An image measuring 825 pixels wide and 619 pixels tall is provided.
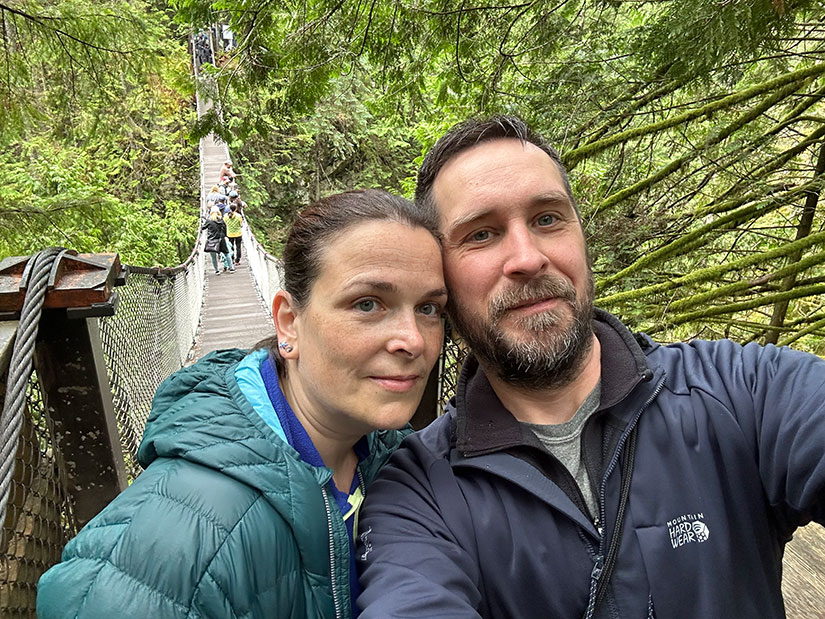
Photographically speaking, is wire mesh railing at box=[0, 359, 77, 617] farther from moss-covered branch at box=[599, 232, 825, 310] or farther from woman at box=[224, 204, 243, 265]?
woman at box=[224, 204, 243, 265]

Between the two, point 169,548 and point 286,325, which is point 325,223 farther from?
point 169,548

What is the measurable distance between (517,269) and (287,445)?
620 mm

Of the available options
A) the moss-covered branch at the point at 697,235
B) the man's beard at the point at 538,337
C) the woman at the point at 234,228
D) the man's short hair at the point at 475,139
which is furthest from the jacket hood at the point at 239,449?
the woman at the point at 234,228

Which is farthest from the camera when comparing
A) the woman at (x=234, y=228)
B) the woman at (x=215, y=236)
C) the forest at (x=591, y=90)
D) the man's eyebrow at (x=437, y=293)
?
the woman at (x=234, y=228)

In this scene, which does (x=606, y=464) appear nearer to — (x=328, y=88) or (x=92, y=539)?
(x=92, y=539)

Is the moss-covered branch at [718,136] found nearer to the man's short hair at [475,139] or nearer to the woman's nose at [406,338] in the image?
the man's short hair at [475,139]

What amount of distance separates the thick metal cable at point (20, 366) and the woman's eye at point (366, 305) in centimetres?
56

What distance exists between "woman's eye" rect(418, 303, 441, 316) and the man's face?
0.46ft

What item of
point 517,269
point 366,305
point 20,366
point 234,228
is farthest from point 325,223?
point 234,228

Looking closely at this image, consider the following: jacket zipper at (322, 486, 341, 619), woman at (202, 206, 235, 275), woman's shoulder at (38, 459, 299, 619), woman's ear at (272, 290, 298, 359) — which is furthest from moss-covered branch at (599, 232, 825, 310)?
woman at (202, 206, 235, 275)

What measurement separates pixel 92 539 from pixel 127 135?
52.6 feet

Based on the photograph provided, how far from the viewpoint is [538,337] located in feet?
3.84

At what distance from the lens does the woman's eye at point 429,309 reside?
109cm

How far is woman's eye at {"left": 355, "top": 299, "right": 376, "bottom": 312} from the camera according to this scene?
1012 mm
